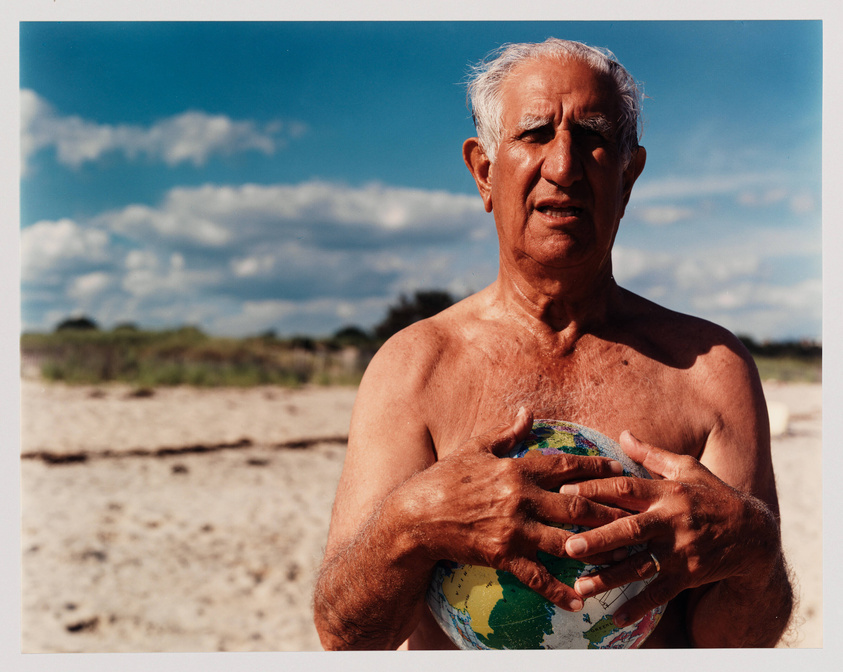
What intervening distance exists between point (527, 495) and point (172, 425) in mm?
16473

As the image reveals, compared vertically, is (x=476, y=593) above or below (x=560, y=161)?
below

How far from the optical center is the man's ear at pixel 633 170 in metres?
2.45

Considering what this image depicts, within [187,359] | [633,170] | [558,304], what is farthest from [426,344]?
[187,359]

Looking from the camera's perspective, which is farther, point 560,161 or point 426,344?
point 426,344

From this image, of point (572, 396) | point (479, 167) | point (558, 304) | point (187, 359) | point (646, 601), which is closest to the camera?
point (646, 601)

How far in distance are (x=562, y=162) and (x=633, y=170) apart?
0.48 meters

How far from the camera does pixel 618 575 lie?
1.85m

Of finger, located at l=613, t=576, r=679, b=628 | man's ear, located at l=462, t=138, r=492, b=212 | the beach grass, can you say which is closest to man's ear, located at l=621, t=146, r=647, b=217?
man's ear, located at l=462, t=138, r=492, b=212

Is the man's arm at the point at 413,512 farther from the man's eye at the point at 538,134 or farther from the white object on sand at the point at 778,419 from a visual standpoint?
the white object on sand at the point at 778,419

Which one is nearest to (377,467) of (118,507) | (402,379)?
(402,379)

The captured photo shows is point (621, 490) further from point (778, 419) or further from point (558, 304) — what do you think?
point (778, 419)

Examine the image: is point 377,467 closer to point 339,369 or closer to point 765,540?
point 765,540

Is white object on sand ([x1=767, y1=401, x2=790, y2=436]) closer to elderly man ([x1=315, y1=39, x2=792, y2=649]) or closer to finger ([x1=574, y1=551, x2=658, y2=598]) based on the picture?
elderly man ([x1=315, y1=39, x2=792, y2=649])

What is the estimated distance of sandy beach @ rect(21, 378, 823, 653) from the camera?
284 inches
